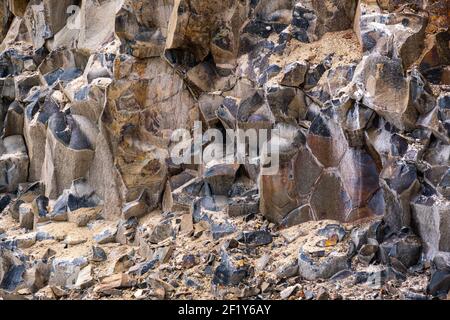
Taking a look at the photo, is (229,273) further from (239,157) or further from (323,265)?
(239,157)

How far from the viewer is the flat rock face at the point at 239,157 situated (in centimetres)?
402

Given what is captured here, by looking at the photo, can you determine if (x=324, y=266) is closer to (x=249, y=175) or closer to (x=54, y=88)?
(x=249, y=175)

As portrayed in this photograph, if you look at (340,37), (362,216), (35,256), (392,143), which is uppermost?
(340,37)

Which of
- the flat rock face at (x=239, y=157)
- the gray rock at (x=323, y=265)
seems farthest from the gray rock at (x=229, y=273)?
the gray rock at (x=323, y=265)

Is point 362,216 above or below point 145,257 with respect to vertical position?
above

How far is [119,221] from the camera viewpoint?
5.40 meters

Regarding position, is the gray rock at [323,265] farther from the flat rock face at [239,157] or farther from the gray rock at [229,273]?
the gray rock at [229,273]

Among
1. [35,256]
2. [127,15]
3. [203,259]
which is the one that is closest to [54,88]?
[127,15]

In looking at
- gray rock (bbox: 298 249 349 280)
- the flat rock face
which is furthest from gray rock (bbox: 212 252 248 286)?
gray rock (bbox: 298 249 349 280)

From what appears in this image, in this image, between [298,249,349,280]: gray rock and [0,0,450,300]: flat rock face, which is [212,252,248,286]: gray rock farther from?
[298,249,349,280]: gray rock

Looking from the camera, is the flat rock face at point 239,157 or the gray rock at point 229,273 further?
the gray rock at point 229,273

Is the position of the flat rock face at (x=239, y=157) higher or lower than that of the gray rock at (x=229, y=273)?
higher

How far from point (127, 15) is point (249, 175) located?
170 cm

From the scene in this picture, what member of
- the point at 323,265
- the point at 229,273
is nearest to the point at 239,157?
the point at 229,273
